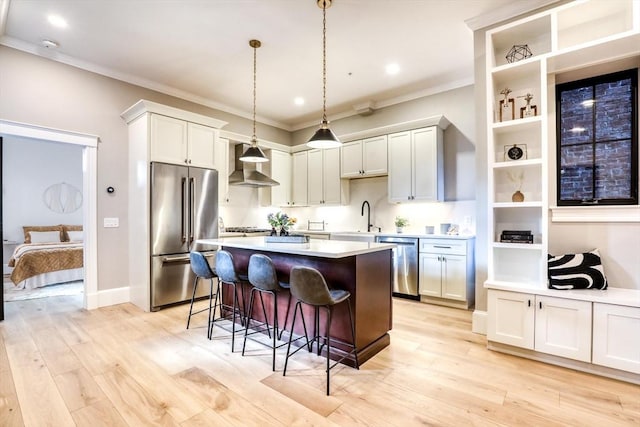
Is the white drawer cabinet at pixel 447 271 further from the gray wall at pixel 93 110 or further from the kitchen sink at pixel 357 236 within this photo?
the gray wall at pixel 93 110

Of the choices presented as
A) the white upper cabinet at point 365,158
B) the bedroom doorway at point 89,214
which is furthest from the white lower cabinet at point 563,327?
the bedroom doorway at point 89,214

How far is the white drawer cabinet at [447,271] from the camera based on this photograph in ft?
13.3

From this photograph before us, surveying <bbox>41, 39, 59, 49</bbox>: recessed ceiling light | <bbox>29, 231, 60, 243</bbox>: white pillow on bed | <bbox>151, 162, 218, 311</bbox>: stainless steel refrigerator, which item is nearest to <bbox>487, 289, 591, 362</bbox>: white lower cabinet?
<bbox>151, 162, 218, 311</bbox>: stainless steel refrigerator

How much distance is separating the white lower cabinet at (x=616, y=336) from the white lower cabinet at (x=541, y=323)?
6 centimetres

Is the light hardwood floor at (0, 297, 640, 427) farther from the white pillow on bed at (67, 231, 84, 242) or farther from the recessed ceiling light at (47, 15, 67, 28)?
the white pillow on bed at (67, 231, 84, 242)

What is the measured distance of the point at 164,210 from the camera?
411 centimetres

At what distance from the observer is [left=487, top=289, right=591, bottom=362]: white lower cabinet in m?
2.41

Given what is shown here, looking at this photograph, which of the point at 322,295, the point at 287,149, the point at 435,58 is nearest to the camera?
the point at 322,295

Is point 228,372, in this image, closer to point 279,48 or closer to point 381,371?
point 381,371

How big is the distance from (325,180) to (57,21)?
4.07 metres

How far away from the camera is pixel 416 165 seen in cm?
468

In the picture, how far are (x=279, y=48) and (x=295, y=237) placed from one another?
7.56 ft

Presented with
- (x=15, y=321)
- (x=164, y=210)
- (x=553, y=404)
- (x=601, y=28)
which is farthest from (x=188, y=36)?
(x=553, y=404)

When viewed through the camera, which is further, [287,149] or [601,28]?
[287,149]
